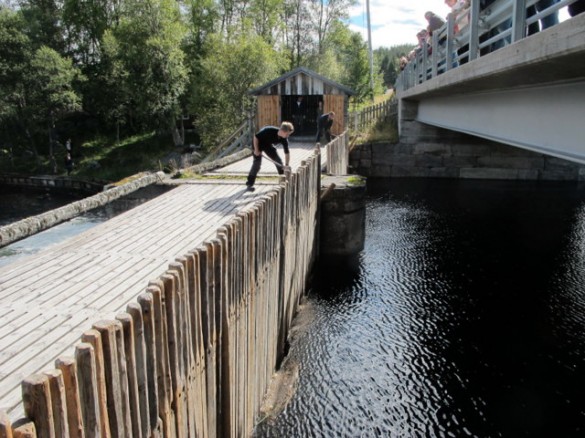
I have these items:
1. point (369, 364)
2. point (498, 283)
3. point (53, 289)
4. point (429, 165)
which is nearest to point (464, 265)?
point (498, 283)

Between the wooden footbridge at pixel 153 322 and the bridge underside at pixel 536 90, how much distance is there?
4014 mm

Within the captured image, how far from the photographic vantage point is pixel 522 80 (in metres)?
8.86

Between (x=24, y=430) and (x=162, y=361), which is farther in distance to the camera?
(x=162, y=361)

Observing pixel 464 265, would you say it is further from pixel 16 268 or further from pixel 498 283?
pixel 16 268

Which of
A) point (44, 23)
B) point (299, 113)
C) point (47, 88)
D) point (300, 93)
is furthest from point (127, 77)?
point (300, 93)

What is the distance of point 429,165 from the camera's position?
87.9 feet

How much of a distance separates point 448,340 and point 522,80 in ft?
16.7

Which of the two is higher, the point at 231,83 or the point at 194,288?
the point at 231,83

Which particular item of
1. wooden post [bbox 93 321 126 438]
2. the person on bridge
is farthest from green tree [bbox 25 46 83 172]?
wooden post [bbox 93 321 126 438]

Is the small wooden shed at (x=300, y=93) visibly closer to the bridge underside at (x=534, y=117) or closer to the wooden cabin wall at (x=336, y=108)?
the wooden cabin wall at (x=336, y=108)

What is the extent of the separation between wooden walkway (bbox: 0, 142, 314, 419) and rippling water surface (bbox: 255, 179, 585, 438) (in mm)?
→ 2807

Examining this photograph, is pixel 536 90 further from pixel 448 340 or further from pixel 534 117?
pixel 448 340

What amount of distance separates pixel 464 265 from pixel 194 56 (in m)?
41.2

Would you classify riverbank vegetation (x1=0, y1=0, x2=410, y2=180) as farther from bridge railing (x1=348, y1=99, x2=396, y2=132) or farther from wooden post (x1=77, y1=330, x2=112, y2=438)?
wooden post (x1=77, y1=330, x2=112, y2=438)
